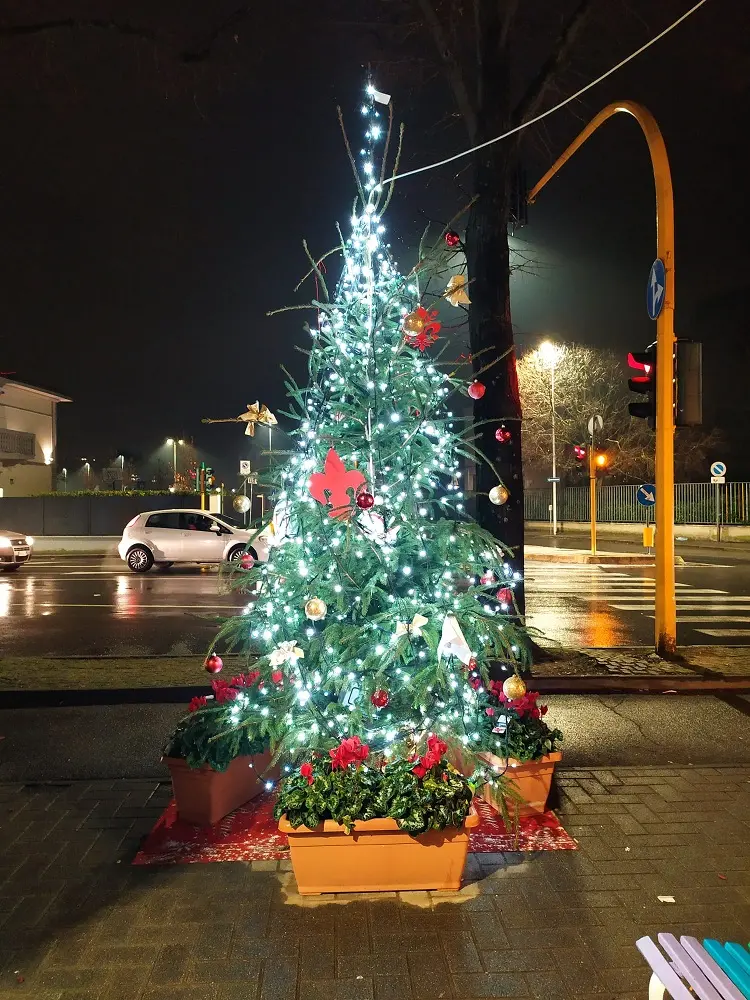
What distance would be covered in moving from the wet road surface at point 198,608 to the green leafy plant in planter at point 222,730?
1.87 metres

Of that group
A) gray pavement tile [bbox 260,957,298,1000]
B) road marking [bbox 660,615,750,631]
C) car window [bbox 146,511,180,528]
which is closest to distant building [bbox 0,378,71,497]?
car window [bbox 146,511,180,528]

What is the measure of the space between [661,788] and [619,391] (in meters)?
38.5

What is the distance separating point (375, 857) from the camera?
148 inches

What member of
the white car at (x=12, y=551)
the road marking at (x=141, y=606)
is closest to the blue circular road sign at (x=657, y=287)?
the road marking at (x=141, y=606)

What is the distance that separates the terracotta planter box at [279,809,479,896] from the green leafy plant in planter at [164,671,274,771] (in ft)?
2.53

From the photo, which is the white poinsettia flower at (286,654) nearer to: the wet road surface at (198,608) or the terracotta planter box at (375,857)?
the terracotta planter box at (375,857)

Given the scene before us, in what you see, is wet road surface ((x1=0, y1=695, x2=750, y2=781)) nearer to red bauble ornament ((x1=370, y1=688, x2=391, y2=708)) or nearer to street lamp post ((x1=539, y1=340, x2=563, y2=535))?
red bauble ornament ((x1=370, y1=688, x2=391, y2=708))

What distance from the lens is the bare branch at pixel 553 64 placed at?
8312 millimetres

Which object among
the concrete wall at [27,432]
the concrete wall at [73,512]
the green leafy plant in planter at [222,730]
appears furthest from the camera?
the concrete wall at [27,432]

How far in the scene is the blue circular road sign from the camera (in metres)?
8.84

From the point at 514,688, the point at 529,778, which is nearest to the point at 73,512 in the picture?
the point at 529,778

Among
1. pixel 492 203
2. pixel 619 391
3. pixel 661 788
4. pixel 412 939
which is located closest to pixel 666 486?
pixel 492 203

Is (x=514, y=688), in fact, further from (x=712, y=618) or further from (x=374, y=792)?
(x=712, y=618)

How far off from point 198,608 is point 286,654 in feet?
34.3
